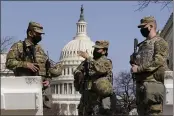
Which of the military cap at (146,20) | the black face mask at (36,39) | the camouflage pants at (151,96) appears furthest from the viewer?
the black face mask at (36,39)

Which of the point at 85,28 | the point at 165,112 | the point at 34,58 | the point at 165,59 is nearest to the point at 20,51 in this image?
the point at 34,58

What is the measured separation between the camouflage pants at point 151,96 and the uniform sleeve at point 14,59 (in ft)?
5.42

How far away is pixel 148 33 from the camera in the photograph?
8.38m

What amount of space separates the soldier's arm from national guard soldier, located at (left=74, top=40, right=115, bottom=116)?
1169mm

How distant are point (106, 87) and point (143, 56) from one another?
45.1 inches

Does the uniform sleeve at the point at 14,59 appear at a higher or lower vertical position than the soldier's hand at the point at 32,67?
higher

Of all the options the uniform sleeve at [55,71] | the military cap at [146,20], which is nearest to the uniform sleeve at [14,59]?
the uniform sleeve at [55,71]

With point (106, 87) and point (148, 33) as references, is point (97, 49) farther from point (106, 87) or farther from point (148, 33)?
point (148, 33)

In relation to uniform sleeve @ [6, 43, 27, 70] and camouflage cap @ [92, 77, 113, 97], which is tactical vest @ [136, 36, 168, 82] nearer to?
camouflage cap @ [92, 77, 113, 97]

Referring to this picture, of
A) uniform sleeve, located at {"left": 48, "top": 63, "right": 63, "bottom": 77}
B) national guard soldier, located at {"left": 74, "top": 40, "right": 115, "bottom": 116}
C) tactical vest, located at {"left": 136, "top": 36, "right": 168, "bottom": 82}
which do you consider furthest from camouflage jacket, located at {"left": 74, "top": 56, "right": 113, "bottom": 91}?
tactical vest, located at {"left": 136, "top": 36, "right": 168, "bottom": 82}

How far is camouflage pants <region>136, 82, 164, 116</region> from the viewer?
7.85 m

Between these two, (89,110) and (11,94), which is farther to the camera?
(89,110)

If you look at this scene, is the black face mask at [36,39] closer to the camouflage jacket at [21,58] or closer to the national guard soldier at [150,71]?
the camouflage jacket at [21,58]

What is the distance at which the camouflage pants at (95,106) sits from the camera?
9211mm
